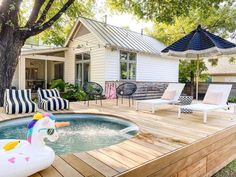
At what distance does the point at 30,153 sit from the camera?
2.29 metres

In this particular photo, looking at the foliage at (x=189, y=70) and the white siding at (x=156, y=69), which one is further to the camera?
the foliage at (x=189, y=70)

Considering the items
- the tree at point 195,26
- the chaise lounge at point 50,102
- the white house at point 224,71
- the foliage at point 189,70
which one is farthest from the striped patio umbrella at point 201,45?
the white house at point 224,71

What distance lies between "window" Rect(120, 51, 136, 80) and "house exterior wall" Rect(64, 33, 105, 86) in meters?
1.32

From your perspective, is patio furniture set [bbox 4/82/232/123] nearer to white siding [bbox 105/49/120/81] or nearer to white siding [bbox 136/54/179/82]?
white siding [bbox 105/49/120/81]

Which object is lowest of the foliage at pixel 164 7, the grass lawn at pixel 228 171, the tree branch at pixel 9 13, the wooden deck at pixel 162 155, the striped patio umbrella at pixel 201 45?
the grass lawn at pixel 228 171

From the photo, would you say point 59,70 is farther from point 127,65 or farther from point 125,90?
point 125,90

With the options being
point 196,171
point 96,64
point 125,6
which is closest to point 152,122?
point 196,171

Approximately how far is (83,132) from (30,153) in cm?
292

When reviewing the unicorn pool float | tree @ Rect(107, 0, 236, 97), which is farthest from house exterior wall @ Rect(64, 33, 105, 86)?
the unicorn pool float

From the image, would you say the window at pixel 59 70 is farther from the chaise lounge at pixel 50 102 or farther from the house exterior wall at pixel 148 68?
the chaise lounge at pixel 50 102

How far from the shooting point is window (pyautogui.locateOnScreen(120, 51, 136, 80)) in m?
12.3

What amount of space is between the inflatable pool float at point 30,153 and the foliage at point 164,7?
683 cm

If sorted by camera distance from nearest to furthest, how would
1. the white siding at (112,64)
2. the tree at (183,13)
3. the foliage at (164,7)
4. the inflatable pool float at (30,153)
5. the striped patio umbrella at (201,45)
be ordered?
1. the inflatable pool float at (30,153)
2. the striped patio umbrella at (201,45)
3. the foliage at (164,7)
4. the tree at (183,13)
5. the white siding at (112,64)

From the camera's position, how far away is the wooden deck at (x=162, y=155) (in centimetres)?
246
